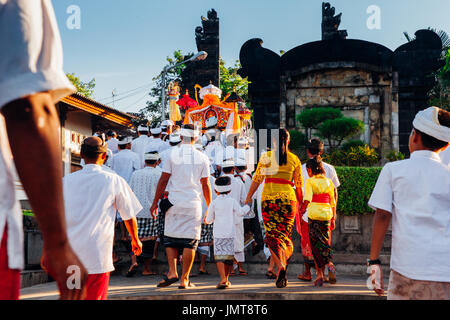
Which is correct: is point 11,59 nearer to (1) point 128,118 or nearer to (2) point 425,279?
(2) point 425,279

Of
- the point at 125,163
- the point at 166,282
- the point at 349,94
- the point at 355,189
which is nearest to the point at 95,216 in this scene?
the point at 166,282

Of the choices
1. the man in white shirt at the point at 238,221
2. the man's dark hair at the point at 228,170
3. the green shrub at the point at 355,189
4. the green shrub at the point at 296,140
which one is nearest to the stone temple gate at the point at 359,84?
the green shrub at the point at 296,140

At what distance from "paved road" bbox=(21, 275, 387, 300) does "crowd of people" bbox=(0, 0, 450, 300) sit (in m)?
0.25

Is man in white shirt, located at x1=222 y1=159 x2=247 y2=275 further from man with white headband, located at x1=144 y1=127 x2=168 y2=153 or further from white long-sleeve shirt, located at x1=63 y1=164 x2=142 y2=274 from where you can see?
white long-sleeve shirt, located at x1=63 y1=164 x2=142 y2=274

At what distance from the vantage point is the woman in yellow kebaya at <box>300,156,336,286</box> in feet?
23.0

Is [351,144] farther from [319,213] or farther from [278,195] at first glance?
[278,195]

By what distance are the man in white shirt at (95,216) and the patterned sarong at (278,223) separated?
111 inches

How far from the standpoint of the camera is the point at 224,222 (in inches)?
285

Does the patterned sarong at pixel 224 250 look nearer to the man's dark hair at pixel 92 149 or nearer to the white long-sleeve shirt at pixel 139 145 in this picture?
the man's dark hair at pixel 92 149

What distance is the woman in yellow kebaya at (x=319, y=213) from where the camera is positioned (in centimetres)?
701

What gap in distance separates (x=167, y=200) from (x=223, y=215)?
3.20ft

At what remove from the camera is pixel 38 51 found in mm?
1388
